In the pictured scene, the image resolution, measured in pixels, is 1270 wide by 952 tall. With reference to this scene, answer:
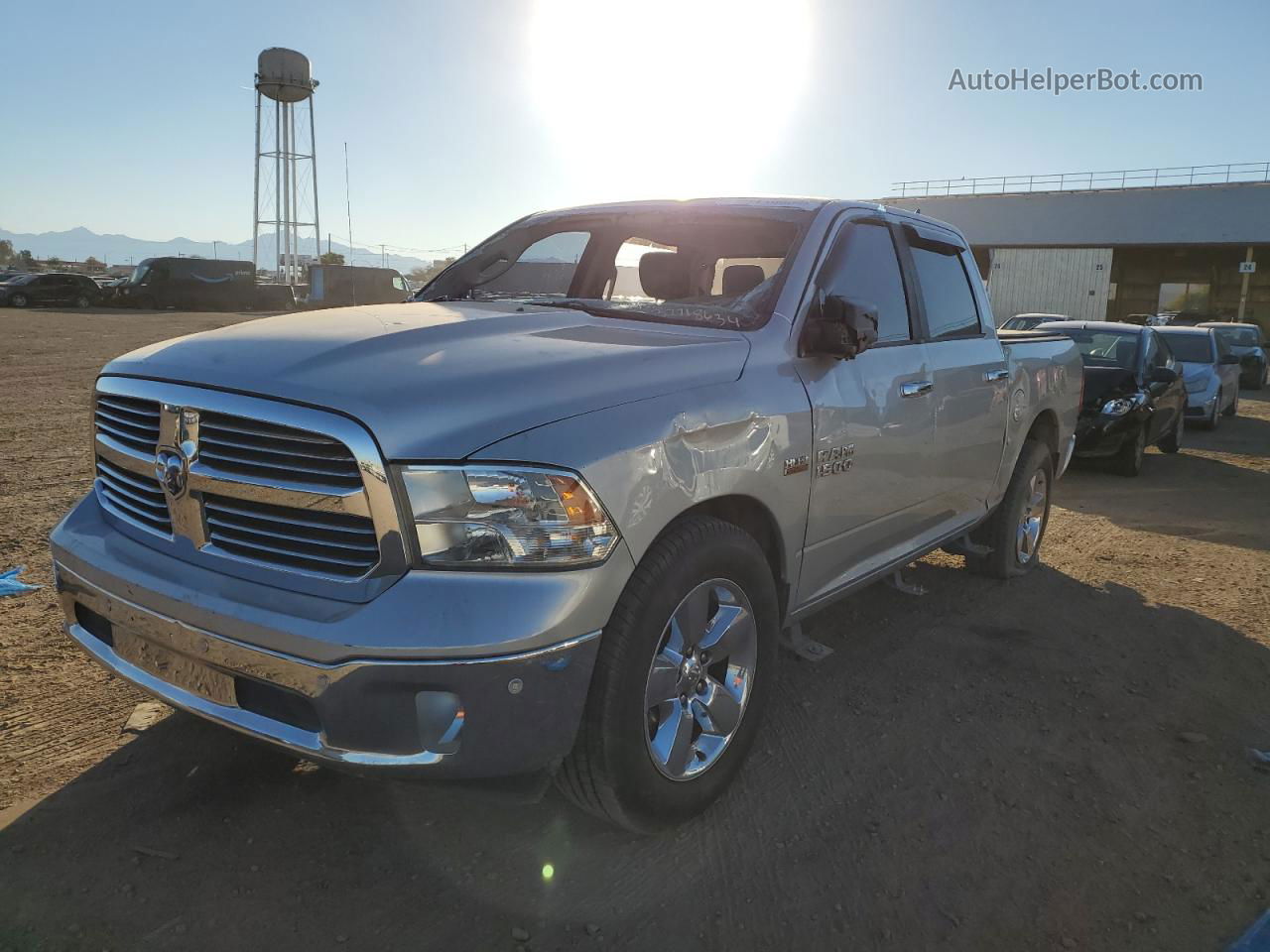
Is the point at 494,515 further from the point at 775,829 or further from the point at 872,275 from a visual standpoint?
the point at 872,275

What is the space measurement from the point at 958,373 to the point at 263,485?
9.86ft

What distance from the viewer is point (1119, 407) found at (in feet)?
29.7

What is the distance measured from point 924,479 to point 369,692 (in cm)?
257

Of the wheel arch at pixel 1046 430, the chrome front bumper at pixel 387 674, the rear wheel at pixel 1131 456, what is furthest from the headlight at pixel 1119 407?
the chrome front bumper at pixel 387 674

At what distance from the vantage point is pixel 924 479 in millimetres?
3844

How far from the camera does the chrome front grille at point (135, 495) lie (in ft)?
8.20

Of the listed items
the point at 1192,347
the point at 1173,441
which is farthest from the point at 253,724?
the point at 1192,347

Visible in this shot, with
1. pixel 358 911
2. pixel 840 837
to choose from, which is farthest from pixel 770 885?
pixel 358 911

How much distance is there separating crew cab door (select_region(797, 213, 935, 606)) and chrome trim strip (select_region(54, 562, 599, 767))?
1225 mm

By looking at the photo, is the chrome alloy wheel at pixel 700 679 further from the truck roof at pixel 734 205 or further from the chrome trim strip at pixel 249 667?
the truck roof at pixel 734 205

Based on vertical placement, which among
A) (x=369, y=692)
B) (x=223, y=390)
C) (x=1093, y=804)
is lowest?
(x=1093, y=804)

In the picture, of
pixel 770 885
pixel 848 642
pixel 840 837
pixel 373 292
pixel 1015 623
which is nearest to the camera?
pixel 770 885

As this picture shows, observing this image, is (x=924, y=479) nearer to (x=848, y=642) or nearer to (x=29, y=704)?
(x=848, y=642)

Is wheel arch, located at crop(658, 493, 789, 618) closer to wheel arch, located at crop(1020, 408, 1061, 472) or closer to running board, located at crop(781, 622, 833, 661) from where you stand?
running board, located at crop(781, 622, 833, 661)
